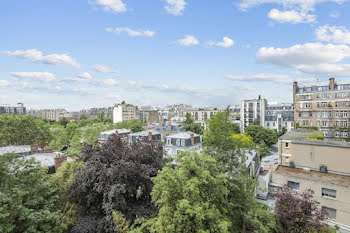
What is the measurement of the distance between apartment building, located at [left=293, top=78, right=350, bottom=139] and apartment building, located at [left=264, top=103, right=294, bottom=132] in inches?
656

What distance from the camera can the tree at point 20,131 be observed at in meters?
37.2

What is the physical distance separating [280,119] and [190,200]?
7001 cm

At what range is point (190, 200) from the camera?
338 inches

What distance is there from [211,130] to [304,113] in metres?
46.7

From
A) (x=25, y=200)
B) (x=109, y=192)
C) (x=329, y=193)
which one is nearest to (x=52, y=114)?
(x=25, y=200)

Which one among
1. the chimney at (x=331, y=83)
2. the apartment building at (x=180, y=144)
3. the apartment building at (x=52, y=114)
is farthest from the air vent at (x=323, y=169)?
the apartment building at (x=52, y=114)

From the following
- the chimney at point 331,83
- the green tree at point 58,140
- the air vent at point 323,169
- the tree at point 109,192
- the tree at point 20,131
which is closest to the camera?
the tree at point 109,192

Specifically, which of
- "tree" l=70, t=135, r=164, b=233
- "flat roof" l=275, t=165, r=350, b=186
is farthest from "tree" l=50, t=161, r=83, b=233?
"flat roof" l=275, t=165, r=350, b=186

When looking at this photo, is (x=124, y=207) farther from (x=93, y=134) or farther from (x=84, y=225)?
(x=93, y=134)

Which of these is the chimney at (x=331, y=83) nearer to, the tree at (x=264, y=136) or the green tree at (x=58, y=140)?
the tree at (x=264, y=136)

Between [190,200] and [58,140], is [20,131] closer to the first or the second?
[58,140]

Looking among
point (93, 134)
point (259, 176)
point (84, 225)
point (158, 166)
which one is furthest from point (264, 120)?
point (84, 225)

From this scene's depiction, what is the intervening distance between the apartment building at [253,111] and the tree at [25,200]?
70086 mm

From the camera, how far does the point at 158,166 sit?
15023 mm
